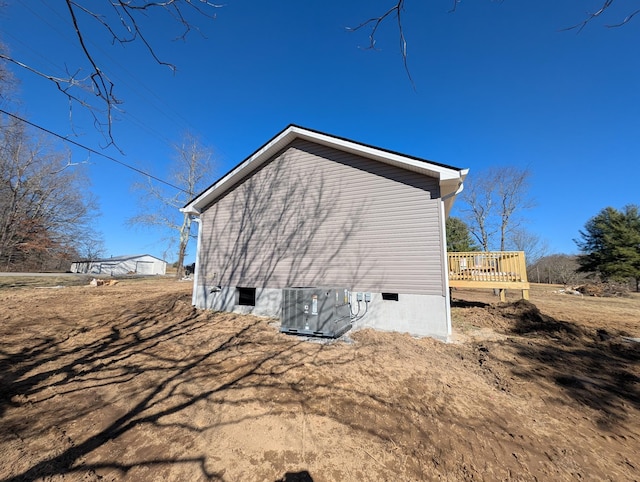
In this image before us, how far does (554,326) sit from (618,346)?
143 cm

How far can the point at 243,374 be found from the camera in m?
4.29

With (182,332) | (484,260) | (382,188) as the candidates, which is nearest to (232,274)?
(182,332)

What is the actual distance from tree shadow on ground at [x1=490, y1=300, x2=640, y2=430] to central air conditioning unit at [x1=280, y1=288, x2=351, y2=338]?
3830 millimetres

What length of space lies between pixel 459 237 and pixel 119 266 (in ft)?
174

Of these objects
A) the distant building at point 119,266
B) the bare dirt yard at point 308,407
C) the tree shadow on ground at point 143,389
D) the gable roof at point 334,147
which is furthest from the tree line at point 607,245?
the distant building at point 119,266

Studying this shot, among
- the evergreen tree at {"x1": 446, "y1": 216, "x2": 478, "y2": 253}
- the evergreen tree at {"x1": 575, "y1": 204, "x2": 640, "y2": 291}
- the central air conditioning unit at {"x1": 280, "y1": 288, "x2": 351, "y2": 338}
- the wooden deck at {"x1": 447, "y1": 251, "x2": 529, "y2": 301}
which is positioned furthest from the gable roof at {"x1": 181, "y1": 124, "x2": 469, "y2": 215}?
the evergreen tree at {"x1": 575, "y1": 204, "x2": 640, "y2": 291}

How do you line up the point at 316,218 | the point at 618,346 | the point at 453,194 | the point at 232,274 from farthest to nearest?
the point at 232,274 < the point at 316,218 < the point at 453,194 < the point at 618,346

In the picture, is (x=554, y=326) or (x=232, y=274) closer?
(x=554, y=326)

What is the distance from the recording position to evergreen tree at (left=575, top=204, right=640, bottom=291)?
74.7ft

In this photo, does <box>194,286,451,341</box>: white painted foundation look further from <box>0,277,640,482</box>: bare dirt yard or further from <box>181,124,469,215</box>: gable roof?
<box>181,124,469,215</box>: gable roof

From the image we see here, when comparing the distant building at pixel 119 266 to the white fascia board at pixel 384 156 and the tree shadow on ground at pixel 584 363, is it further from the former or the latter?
the tree shadow on ground at pixel 584 363

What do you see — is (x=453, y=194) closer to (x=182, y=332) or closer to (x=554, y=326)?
(x=554, y=326)

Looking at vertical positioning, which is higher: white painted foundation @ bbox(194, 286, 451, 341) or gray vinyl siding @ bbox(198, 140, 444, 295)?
gray vinyl siding @ bbox(198, 140, 444, 295)

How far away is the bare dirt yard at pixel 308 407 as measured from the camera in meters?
2.38
